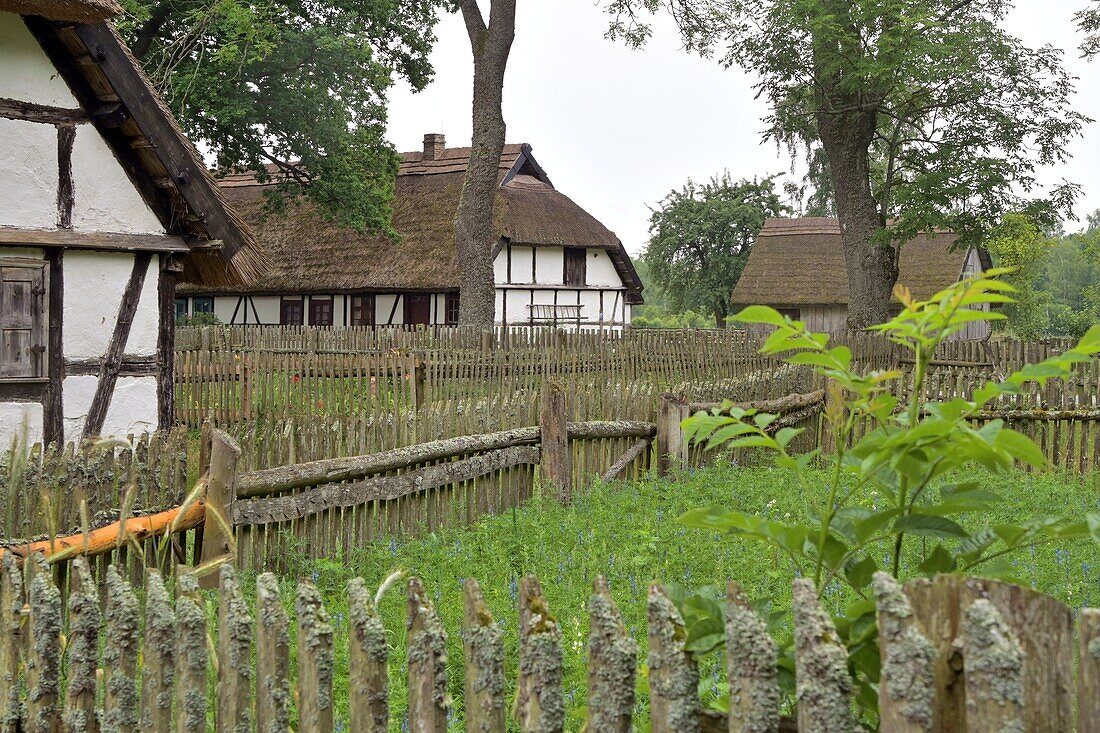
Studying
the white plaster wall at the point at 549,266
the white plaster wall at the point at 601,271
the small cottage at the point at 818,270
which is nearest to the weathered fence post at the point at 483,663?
the white plaster wall at the point at 549,266

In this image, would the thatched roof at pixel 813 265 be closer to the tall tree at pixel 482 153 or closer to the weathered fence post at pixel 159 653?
the tall tree at pixel 482 153

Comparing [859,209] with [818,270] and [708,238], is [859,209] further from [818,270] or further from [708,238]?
[708,238]

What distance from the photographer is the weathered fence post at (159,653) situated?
2.40 meters

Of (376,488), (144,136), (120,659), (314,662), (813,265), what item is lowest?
(376,488)

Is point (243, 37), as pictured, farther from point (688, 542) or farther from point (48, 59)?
point (688, 542)

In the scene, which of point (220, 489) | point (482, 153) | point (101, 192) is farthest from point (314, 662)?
point (482, 153)

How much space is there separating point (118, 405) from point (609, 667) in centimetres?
962

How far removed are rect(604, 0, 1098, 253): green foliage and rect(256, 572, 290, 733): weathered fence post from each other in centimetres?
2049

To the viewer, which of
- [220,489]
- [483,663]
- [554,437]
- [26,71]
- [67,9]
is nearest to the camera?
[483,663]

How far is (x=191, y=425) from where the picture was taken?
47.9 feet

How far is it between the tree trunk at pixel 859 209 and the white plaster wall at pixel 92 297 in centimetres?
1717

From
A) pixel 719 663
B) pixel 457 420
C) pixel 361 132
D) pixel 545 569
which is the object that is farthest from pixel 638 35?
pixel 719 663

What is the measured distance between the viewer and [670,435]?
9.22 meters

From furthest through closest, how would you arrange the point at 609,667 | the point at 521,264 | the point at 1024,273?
the point at 1024,273, the point at 521,264, the point at 609,667
